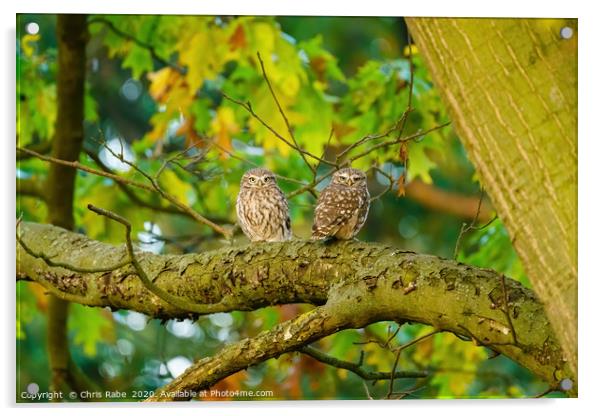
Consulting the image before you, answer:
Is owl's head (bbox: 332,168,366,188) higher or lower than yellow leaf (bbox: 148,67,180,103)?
lower

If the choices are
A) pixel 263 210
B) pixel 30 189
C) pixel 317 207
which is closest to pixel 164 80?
pixel 30 189

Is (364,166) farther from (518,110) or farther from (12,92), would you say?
(518,110)

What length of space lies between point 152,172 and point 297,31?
1406 mm

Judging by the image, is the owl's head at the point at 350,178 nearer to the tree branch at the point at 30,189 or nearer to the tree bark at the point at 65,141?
the tree bark at the point at 65,141

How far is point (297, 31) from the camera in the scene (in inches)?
223

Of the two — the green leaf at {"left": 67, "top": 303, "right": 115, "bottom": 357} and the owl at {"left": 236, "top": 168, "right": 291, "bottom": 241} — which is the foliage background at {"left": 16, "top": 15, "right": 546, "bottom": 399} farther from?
the owl at {"left": 236, "top": 168, "right": 291, "bottom": 241}

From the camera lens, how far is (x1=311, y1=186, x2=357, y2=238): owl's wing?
2.85 metres

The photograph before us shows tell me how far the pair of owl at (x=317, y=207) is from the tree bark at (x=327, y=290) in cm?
9

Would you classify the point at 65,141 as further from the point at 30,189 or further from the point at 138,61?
the point at 138,61

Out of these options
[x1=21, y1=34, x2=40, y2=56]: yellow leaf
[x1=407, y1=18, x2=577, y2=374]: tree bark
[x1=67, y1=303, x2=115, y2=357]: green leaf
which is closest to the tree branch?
[x1=21, y1=34, x2=40, y2=56]: yellow leaf

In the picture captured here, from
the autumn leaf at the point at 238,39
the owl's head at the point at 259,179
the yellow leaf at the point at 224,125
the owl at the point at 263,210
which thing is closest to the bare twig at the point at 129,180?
the owl at the point at 263,210

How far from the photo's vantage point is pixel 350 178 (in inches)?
126

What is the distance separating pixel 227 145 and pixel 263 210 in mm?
1331
